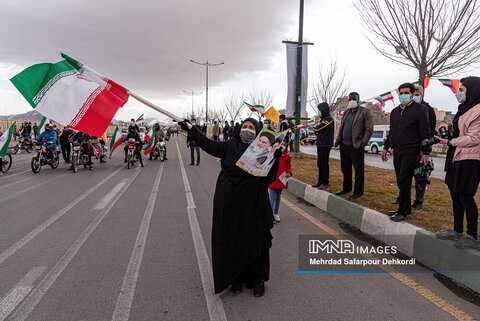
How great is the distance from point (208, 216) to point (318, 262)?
253 centimetres

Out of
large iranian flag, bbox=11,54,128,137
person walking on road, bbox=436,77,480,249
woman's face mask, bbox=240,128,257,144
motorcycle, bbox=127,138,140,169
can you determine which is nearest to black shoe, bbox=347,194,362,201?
person walking on road, bbox=436,77,480,249

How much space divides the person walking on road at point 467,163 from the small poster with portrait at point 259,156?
2.18m

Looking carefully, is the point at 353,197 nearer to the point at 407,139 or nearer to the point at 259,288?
the point at 407,139

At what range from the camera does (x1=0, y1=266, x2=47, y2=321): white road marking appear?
2.73 m

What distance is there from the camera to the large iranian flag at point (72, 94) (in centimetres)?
366

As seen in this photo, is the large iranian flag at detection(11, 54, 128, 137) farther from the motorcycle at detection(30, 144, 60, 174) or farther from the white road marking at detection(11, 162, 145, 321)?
the motorcycle at detection(30, 144, 60, 174)

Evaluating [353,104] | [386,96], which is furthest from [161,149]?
[353,104]

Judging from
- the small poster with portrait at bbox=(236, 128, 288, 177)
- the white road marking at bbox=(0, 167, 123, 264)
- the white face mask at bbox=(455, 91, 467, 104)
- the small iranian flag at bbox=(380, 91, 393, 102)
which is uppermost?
the small iranian flag at bbox=(380, 91, 393, 102)

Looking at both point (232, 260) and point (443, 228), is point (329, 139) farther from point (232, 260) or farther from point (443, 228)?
point (232, 260)

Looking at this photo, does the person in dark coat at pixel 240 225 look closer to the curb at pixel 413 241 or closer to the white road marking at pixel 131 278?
the white road marking at pixel 131 278

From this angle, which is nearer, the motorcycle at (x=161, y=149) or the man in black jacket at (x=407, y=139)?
the man in black jacket at (x=407, y=139)

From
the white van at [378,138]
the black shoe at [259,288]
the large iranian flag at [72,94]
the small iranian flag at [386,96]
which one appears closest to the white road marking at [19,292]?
the large iranian flag at [72,94]

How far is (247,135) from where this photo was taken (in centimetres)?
314

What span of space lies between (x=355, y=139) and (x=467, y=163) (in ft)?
9.13
